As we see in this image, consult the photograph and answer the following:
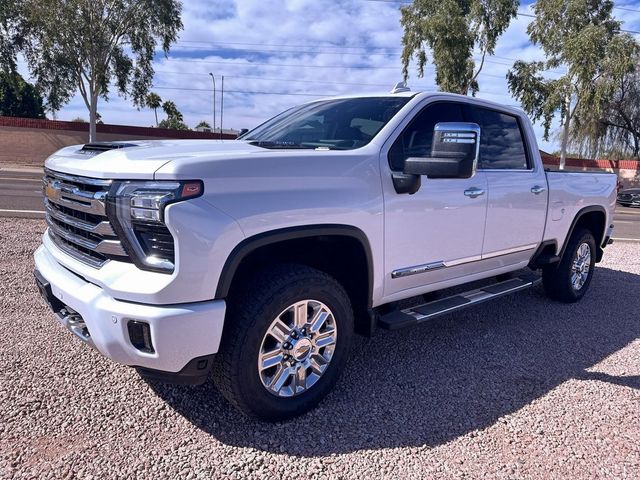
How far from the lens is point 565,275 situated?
530cm

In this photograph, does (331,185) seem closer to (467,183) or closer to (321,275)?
(321,275)

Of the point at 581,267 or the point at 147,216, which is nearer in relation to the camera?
the point at 147,216

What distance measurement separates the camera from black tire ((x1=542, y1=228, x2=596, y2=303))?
5.29 meters

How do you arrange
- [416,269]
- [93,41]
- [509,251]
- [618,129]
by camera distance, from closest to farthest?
1. [416,269]
2. [509,251]
3. [93,41]
4. [618,129]

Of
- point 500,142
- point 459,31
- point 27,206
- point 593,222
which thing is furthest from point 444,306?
point 459,31

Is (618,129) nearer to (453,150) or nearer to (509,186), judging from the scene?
(509,186)

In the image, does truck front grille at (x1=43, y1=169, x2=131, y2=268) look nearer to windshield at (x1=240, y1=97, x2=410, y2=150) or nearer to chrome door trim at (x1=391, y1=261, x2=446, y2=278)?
windshield at (x1=240, y1=97, x2=410, y2=150)

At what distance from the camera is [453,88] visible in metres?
25.3

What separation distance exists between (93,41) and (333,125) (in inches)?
913

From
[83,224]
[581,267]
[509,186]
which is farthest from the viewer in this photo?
[581,267]

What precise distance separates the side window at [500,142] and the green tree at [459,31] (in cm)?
2130

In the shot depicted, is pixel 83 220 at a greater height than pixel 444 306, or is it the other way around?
pixel 83 220

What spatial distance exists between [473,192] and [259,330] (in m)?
2.02

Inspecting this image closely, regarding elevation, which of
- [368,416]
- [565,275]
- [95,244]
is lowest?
[368,416]
